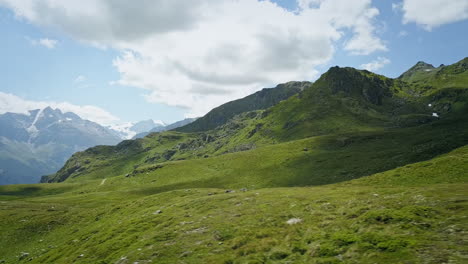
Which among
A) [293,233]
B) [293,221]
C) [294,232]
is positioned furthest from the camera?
[293,221]

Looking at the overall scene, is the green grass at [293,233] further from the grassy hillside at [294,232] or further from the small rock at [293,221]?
the small rock at [293,221]

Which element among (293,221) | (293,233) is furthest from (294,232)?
(293,221)

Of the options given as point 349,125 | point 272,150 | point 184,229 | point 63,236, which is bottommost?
point 63,236

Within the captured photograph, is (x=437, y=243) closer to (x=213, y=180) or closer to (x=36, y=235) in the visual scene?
(x=36, y=235)

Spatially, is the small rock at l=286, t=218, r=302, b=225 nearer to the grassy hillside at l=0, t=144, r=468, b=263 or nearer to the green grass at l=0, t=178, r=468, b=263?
the grassy hillside at l=0, t=144, r=468, b=263

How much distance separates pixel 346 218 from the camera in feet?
73.3

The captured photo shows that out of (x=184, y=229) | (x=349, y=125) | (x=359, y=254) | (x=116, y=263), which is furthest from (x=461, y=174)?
(x=349, y=125)

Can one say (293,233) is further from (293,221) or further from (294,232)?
(293,221)

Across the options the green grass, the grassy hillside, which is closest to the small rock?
the grassy hillside

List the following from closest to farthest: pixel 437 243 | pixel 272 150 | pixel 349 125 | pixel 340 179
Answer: pixel 437 243 < pixel 340 179 < pixel 272 150 < pixel 349 125

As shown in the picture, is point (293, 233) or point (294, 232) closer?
point (293, 233)

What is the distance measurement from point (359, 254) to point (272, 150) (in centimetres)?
10674

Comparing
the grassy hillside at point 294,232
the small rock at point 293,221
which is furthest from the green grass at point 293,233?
the small rock at point 293,221

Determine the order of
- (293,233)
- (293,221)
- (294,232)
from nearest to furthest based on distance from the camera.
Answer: (293,233), (294,232), (293,221)
